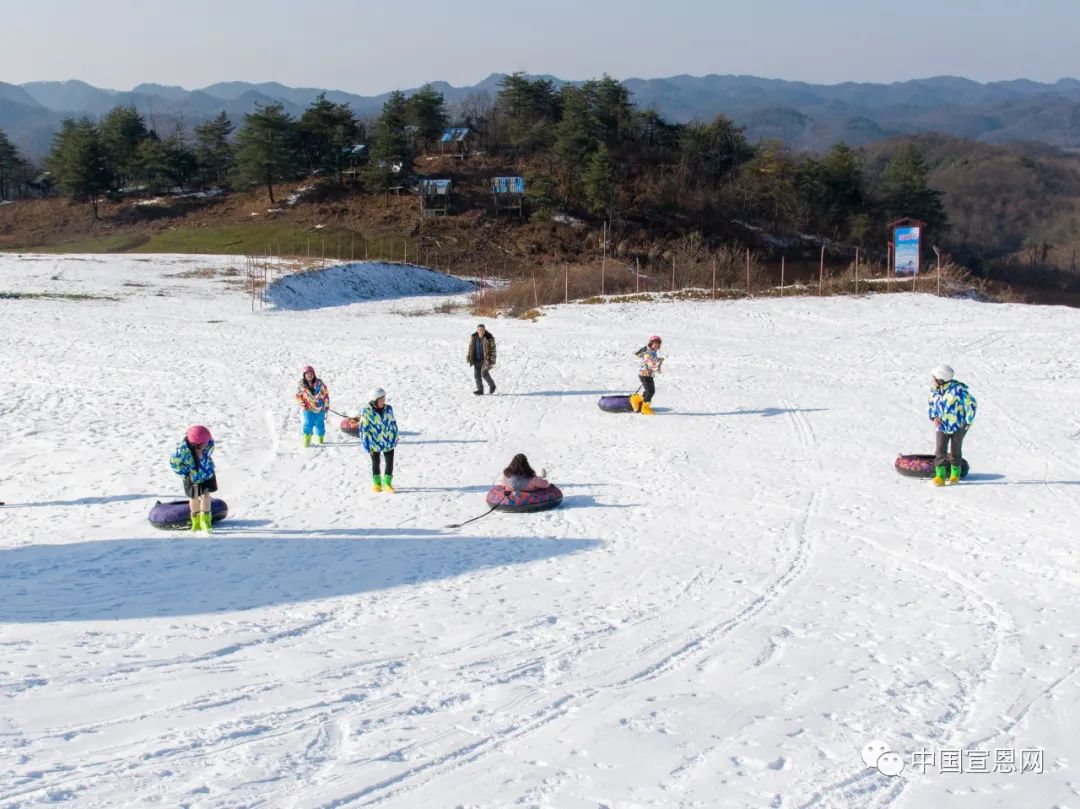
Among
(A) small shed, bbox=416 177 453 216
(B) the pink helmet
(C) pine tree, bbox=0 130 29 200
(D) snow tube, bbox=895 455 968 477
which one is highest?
(C) pine tree, bbox=0 130 29 200

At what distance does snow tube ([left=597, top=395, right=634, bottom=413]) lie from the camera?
19.3 m

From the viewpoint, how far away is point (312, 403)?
54.2 ft

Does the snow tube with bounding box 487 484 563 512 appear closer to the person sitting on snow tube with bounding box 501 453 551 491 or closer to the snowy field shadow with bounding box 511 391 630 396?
the person sitting on snow tube with bounding box 501 453 551 491

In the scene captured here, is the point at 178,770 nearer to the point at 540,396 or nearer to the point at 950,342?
the point at 540,396

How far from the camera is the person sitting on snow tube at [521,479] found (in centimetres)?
1292

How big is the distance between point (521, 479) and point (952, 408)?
617 cm

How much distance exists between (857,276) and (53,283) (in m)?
33.9

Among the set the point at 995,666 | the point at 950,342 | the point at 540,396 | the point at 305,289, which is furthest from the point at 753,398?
the point at 305,289

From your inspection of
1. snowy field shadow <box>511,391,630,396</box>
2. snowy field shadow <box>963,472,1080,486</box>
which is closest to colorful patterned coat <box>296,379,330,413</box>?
snowy field shadow <box>511,391,630,396</box>

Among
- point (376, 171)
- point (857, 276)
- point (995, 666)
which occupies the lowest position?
point (995, 666)

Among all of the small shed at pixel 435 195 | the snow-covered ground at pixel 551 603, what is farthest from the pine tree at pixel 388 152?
the snow-covered ground at pixel 551 603

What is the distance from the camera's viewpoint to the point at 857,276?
37.5 m

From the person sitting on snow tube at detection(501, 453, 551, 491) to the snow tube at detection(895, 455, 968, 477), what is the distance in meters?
5.59

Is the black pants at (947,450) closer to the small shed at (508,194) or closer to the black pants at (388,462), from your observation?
the black pants at (388,462)
